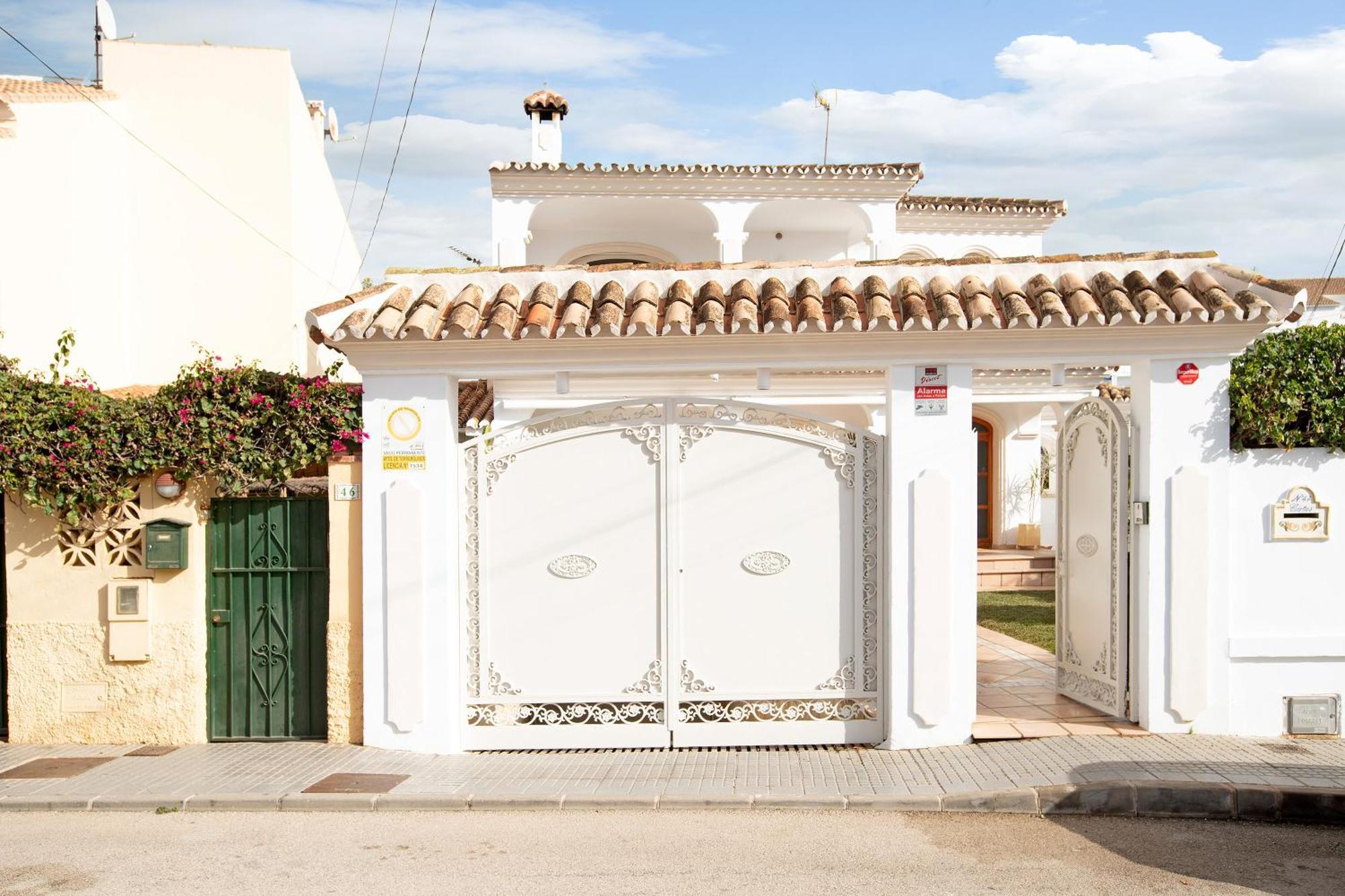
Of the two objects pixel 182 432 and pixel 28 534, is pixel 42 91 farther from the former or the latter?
pixel 182 432

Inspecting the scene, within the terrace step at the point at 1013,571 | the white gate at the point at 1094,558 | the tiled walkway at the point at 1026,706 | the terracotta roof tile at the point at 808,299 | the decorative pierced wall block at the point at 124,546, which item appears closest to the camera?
the terracotta roof tile at the point at 808,299

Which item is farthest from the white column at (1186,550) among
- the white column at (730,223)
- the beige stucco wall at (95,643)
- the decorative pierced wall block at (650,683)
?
the white column at (730,223)

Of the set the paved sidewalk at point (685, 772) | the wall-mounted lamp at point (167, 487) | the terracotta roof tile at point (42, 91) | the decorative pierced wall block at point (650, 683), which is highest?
the terracotta roof tile at point (42, 91)

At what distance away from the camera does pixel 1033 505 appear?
20281 millimetres

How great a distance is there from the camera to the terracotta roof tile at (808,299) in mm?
7367

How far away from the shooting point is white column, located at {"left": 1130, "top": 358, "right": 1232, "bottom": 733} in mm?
7547

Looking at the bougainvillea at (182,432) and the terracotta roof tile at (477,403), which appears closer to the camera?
the bougainvillea at (182,432)

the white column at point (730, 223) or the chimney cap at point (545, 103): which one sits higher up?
the chimney cap at point (545, 103)

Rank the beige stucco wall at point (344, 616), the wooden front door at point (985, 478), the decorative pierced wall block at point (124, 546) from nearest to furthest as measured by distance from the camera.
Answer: the beige stucco wall at point (344, 616), the decorative pierced wall block at point (124, 546), the wooden front door at point (985, 478)

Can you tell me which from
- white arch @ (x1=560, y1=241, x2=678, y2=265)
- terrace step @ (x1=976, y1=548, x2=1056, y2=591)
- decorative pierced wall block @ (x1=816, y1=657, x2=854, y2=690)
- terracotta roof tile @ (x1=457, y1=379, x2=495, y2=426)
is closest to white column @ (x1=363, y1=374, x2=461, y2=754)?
decorative pierced wall block @ (x1=816, y1=657, x2=854, y2=690)

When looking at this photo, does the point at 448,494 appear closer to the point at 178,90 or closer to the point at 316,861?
the point at 316,861

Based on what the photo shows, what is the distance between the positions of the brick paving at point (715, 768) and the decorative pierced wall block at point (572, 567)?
1.24 metres

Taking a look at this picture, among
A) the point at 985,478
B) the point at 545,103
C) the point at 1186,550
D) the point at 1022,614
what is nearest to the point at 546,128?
the point at 545,103

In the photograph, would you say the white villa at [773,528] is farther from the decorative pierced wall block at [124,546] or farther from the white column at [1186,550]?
the decorative pierced wall block at [124,546]
